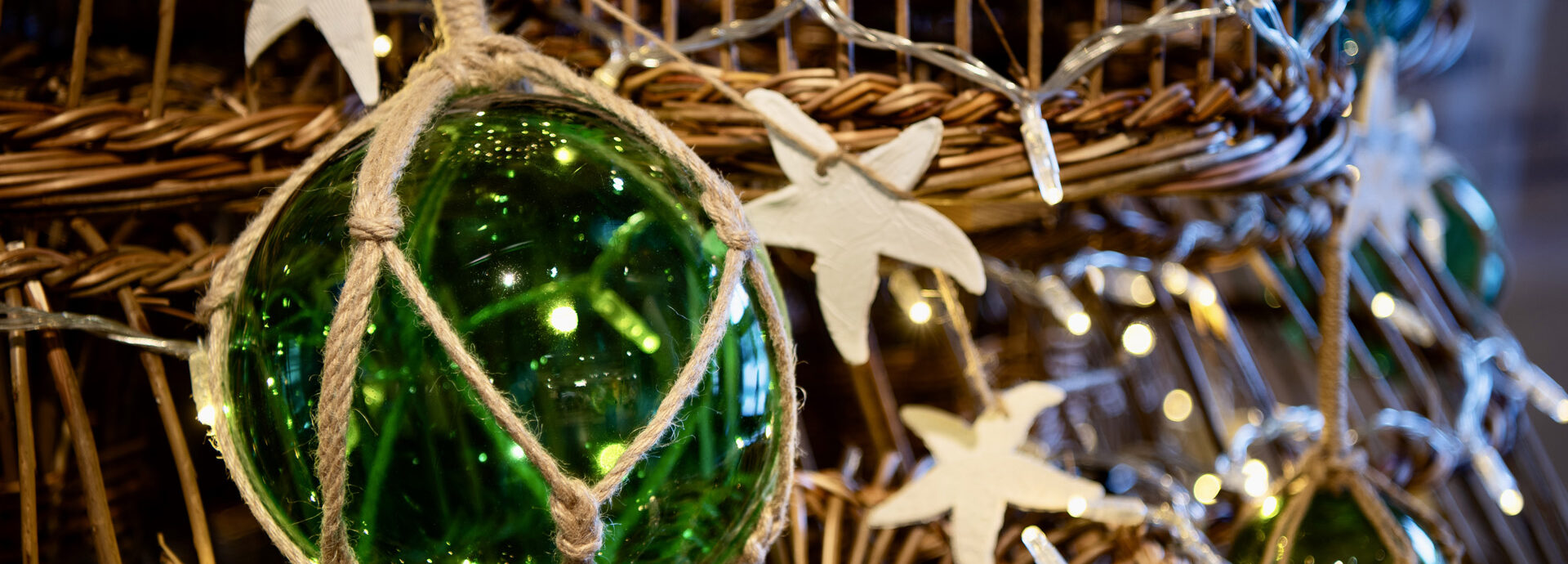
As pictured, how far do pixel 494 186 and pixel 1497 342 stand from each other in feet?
2.05

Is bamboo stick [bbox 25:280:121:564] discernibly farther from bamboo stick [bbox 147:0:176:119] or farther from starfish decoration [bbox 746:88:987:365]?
starfish decoration [bbox 746:88:987:365]

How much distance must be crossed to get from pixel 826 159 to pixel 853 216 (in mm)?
25

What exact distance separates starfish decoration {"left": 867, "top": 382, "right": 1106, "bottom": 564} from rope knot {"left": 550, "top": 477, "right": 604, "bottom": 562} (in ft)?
→ 0.54

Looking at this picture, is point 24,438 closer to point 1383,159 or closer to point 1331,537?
point 1331,537

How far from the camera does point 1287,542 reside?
39 centimetres

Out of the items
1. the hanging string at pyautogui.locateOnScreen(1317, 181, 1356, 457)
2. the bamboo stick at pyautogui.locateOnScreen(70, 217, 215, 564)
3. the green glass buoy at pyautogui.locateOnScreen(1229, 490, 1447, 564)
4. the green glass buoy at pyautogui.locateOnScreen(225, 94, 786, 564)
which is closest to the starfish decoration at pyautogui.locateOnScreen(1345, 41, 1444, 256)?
the hanging string at pyautogui.locateOnScreen(1317, 181, 1356, 457)

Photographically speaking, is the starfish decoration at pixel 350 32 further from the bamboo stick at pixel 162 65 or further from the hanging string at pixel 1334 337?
the hanging string at pixel 1334 337

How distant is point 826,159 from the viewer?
0.34 meters

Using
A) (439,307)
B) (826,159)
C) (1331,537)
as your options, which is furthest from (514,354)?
(1331,537)

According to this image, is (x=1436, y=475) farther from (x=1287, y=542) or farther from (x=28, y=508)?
(x=28, y=508)

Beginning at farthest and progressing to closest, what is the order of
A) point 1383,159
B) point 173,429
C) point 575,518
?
1. point 1383,159
2. point 173,429
3. point 575,518

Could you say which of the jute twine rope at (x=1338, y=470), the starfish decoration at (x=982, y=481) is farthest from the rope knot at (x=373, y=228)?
the jute twine rope at (x=1338, y=470)

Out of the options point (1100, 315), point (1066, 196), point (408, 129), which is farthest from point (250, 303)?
point (1100, 315)

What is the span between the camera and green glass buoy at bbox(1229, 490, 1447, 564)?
0.39 metres
